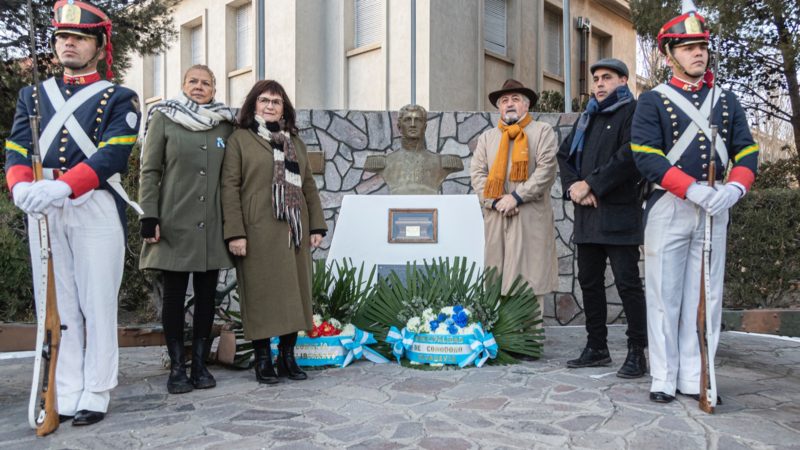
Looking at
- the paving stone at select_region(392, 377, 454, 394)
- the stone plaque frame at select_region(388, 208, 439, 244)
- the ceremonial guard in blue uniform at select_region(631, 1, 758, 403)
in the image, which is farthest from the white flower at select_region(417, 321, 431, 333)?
the ceremonial guard in blue uniform at select_region(631, 1, 758, 403)

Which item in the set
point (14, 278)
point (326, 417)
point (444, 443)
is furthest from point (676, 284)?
point (14, 278)

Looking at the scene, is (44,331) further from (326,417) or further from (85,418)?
(326,417)

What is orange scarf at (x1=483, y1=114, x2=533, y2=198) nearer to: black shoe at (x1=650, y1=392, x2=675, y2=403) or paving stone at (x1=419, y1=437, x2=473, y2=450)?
black shoe at (x1=650, y1=392, x2=675, y2=403)

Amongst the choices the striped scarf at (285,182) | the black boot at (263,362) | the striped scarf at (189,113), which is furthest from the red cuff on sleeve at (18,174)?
the black boot at (263,362)

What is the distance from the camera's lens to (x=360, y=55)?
11.5 m

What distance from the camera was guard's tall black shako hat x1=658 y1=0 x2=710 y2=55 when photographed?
3512mm

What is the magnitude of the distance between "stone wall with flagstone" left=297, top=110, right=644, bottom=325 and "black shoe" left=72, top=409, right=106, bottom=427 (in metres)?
4.13

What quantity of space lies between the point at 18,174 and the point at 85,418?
45.3 inches

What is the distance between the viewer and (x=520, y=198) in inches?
193

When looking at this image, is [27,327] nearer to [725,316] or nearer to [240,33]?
[725,316]

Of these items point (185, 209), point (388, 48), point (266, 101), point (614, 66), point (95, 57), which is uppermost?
point (388, 48)

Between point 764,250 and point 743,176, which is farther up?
point 743,176

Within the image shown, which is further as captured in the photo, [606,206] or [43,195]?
[606,206]

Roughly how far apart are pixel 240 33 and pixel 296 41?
121 inches
